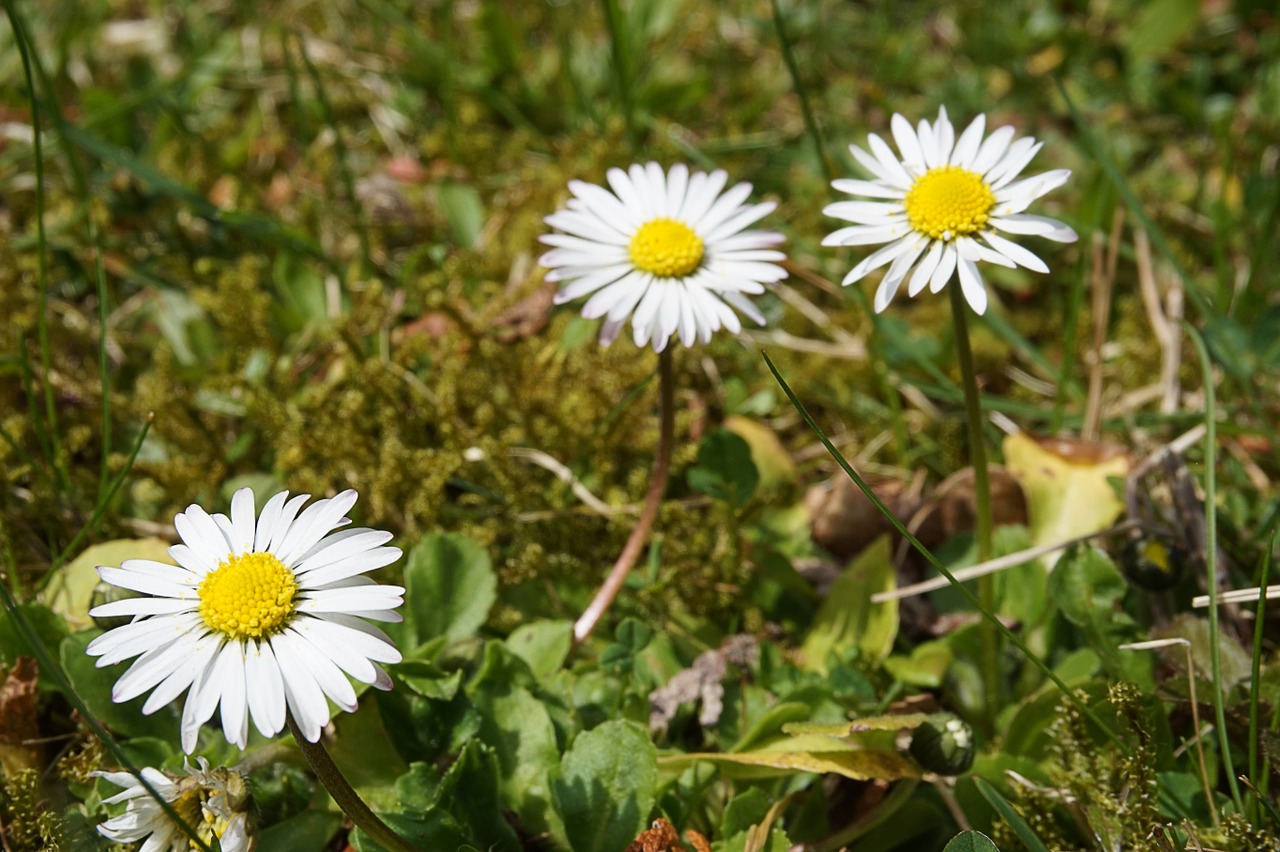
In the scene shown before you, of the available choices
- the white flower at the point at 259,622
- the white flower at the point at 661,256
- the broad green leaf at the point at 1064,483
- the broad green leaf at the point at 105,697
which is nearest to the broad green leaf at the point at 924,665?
the broad green leaf at the point at 1064,483

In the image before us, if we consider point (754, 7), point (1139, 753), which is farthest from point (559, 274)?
point (754, 7)

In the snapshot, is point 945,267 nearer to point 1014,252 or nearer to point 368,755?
point 1014,252

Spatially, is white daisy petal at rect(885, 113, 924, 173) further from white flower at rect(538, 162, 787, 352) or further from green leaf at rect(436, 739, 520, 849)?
green leaf at rect(436, 739, 520, 849)

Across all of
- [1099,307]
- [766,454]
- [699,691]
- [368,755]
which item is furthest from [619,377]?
[1099,307]

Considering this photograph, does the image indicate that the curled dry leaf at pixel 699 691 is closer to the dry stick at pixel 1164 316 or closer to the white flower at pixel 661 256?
the white flower at pixel 661 256

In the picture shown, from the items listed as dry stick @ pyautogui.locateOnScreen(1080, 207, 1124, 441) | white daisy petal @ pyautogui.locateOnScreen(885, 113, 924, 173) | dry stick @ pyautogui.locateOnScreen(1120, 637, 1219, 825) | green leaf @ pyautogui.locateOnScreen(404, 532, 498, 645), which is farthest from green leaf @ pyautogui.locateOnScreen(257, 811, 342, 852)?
dry stick @ pyautogui.locateOnScreen(1080, 207, 1124, 441)

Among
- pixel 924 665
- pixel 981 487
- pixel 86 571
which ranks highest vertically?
pixel 981 487
